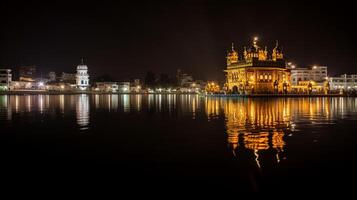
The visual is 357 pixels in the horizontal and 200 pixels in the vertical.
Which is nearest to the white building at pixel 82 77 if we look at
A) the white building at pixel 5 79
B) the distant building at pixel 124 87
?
the distant building at pixel 124 87

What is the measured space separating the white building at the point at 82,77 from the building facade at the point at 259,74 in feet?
335

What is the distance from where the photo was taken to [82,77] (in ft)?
627

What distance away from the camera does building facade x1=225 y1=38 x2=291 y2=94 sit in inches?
3750

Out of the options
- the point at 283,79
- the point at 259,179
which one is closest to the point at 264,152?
the point at 259,179

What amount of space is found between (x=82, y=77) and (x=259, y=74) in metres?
117

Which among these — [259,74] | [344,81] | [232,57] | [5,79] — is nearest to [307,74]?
[344,81]

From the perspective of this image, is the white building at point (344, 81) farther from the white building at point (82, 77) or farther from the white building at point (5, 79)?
the white building at point (5, 79)

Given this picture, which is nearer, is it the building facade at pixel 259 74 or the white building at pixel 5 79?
the building facade at pixel 259 74

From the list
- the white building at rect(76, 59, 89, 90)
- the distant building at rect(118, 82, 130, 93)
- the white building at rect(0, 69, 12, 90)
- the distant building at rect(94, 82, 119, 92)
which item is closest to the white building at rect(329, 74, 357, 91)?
the distant building at rect(118, 82, 130, 93)

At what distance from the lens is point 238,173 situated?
391 inches

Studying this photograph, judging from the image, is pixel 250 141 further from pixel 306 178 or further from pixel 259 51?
pixel 259 51

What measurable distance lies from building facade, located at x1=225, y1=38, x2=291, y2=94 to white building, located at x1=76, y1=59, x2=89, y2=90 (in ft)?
335

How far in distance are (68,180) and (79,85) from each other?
183885mm

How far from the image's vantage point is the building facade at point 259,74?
95.2m
